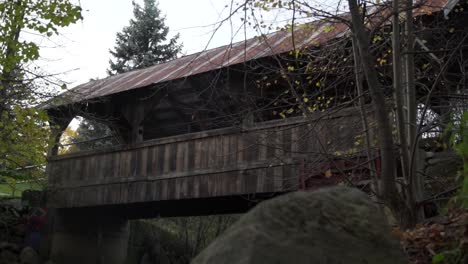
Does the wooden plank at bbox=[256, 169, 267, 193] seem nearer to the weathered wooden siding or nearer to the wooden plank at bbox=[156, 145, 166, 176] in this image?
the weathered wooden siding

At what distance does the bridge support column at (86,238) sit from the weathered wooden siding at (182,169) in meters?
1.05

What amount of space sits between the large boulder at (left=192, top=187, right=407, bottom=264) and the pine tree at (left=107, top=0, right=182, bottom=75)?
1071 inches

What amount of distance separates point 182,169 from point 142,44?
18664 millimetres

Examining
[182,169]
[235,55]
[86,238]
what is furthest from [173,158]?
[86,238]

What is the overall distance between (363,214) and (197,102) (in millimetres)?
12708

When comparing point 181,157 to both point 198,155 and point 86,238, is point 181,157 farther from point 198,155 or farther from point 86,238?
point 86,238

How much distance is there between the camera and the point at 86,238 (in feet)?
55.9

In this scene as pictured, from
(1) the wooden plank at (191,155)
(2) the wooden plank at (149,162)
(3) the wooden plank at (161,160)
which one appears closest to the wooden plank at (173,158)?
(3) the wooden plank at (161,160)

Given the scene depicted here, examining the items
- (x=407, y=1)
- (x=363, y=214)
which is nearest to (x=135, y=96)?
(x=407, y=1)

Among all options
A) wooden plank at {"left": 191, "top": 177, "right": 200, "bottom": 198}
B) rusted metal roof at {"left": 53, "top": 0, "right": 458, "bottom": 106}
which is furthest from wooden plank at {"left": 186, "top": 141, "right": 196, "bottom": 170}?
rusted metal roof at {"left": 53, "top": 0, "right": 458, "bottom": 106}

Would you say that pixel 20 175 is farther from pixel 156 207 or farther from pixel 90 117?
pixel 156 207

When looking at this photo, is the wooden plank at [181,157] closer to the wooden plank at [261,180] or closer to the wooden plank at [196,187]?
the wooden plank at [196,187]

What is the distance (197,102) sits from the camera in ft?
52.3

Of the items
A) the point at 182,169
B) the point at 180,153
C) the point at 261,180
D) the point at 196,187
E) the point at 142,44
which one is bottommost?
the point at 196,187
